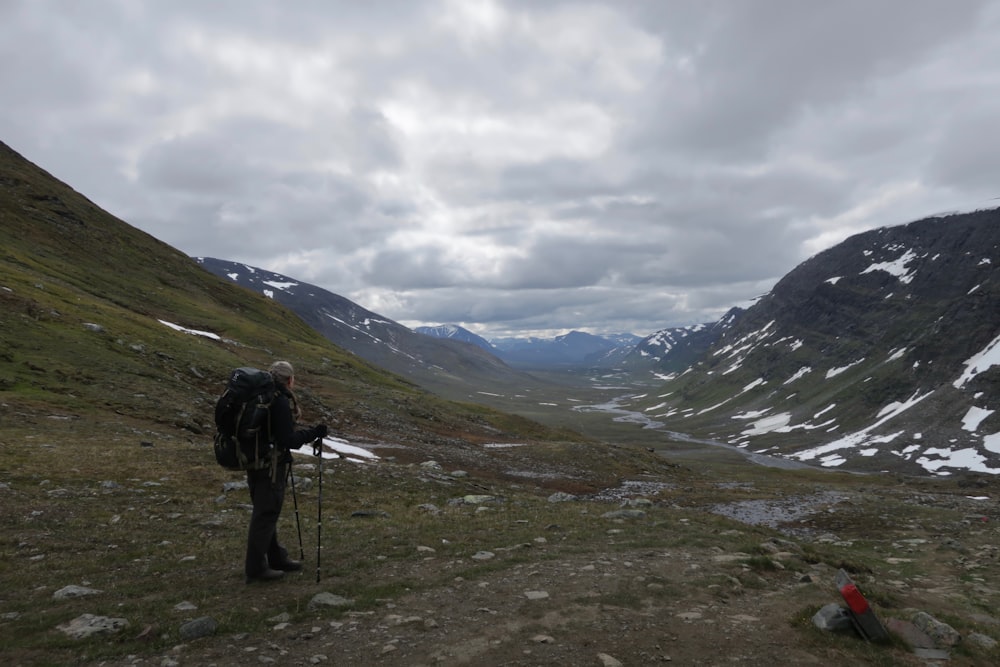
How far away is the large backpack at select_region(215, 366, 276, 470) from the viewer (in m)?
10.3

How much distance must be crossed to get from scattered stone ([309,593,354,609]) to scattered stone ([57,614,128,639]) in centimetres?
280

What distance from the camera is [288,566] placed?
37.2ft

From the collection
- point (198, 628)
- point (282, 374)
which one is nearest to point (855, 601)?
point (198, 628)

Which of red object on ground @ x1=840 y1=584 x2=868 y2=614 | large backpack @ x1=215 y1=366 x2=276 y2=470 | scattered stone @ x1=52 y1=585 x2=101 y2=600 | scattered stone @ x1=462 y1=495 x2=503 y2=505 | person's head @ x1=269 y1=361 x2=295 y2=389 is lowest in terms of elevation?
scattered stone @ x1=462 y1=495 x2=503 y2=505

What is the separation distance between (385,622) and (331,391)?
1983 inches

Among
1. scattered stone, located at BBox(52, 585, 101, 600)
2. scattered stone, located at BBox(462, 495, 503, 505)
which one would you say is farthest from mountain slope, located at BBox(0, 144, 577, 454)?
scattered stone, located at BBox(52, 585, 101, 600)

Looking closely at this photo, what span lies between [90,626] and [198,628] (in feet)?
5.58

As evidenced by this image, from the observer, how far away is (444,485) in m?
26.4

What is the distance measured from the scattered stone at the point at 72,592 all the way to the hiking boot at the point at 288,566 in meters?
3.11

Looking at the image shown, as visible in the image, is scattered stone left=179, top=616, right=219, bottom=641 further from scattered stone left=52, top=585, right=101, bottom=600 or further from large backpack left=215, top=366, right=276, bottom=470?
scattered stone left=52, top=585, right=101, bottom=600

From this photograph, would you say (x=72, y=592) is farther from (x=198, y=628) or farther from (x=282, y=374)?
(x=282, y=374)

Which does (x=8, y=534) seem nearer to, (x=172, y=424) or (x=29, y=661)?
(x=29, y=661)

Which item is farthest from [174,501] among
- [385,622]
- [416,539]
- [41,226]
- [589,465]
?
[41,226]

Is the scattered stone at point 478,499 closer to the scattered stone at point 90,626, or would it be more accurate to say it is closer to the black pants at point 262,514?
the black pants at point 262,514
